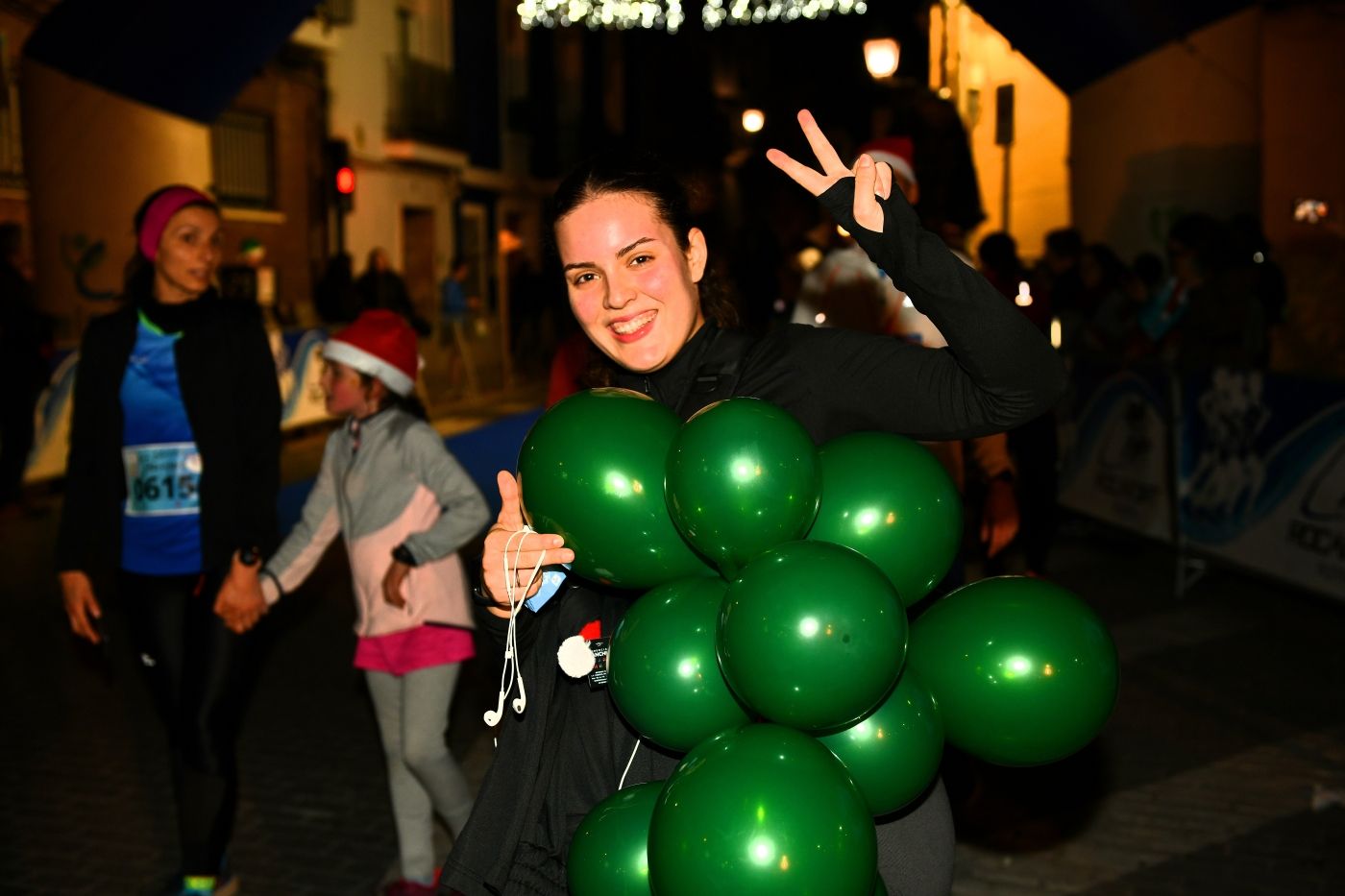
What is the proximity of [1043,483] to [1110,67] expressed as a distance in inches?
128

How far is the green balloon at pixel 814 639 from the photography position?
6.31 feet

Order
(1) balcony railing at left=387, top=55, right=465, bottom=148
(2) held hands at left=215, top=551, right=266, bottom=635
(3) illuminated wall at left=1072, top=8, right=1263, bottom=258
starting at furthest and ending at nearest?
(1) balcony railing at left=387, top=55, right=465, bottom=148
(3) illuminated wall at left=1072, top=8, right=1263, bottom=258
(2) held hands at left=215, top=551, right=266, bottom=635

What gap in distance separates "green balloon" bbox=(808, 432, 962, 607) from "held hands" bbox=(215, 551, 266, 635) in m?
2.48

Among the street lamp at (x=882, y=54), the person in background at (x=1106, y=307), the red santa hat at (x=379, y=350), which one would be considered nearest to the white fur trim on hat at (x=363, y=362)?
the red santa hat at (x=379, y=350)

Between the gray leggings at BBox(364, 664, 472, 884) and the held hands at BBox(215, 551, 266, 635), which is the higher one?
the held hands at BBox(215, 551, 266, 635)

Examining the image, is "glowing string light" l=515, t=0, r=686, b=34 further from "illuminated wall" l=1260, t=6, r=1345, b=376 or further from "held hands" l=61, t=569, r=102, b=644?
"held hands" l=61, t=569, r=102, b=644

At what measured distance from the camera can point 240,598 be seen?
4.18 m

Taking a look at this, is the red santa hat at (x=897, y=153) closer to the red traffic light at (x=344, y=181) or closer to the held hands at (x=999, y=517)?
the held hands at (x=999, y=517)

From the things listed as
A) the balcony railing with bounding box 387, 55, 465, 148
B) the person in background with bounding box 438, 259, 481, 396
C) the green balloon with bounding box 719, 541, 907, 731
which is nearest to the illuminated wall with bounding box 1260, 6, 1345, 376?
the person in background with bounding box 438, 259, 481, 396

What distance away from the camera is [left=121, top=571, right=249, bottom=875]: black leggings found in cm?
425

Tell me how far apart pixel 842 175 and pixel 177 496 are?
2.81 metres

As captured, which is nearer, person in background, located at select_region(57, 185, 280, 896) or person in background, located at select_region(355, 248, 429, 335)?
person in background, located at select_region(57, 185, 280, 896)

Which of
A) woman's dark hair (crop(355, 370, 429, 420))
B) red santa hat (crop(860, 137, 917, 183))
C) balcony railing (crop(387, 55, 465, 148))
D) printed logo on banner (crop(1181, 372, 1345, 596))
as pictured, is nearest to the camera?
woman's dark hair (crop(355, 370, 429, 420))

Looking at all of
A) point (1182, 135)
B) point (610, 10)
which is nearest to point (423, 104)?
point (610, 10)
